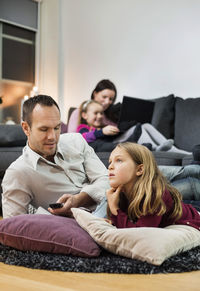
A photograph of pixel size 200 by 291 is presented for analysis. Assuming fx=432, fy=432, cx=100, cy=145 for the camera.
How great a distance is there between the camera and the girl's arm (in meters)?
1.58

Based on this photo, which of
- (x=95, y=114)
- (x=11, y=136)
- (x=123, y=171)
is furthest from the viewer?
(x=95, y=114)

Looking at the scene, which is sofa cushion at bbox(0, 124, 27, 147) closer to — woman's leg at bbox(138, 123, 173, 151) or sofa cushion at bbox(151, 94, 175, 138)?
woman's leg at bbox(138, 123, 173, 151)

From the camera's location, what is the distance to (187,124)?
133 inches

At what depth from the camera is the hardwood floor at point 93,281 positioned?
4.04 feet

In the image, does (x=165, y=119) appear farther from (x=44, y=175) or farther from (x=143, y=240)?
(x=143, y=240)

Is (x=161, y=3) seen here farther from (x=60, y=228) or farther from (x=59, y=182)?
(x=60, y=228)

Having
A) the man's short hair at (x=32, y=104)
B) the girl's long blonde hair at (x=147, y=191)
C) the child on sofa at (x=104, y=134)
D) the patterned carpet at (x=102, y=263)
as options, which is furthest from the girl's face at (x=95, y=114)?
the patterned carpet at (x=102, y=263)

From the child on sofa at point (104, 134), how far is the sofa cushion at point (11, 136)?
48 cm

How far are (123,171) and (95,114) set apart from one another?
1705 mm

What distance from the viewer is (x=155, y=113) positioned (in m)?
3.64

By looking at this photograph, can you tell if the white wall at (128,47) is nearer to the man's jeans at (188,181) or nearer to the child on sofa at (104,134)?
the child on sofa at (104,134)

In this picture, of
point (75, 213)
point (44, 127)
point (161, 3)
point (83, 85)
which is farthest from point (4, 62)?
point (75, 213)

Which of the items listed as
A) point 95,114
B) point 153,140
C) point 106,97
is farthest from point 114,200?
point 106,97

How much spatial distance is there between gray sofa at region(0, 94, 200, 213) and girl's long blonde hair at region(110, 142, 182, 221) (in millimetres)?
985
